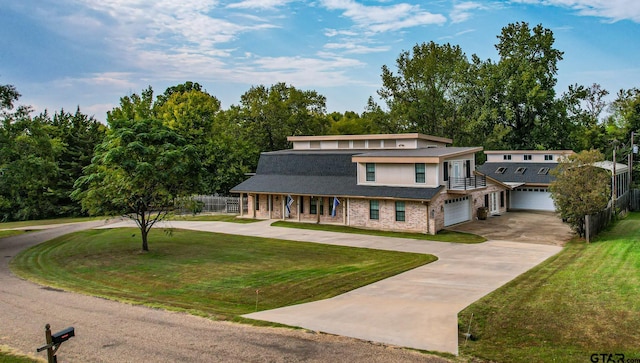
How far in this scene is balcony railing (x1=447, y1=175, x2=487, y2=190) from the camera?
33656 mm

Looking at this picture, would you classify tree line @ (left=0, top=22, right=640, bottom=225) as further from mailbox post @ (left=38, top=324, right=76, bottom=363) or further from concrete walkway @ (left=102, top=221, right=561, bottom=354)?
mailbox post @ (left=38, top=324, right=76, bottom=363)

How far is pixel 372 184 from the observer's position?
117ft

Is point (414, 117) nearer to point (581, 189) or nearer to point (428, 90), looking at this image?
point (428, 90)

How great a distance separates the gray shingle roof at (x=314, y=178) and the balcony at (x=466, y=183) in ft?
5.22

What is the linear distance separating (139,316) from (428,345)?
796 centimetres

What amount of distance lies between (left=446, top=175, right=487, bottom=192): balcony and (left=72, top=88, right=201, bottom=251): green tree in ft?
53.4

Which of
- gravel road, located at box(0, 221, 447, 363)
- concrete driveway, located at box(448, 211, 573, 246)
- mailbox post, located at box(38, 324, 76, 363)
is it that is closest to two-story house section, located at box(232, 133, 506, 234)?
concrete driveway, located at box(448, 211, 573, 246)

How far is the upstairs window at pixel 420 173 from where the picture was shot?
33156 millimetres

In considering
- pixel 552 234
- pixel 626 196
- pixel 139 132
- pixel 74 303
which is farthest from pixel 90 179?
pixel 626 196

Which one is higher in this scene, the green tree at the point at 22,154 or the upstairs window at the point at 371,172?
the green tree at the point at 22,154

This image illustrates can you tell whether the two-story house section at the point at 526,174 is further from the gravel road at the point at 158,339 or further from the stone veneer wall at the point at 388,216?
the gravel road at the point at 158,339

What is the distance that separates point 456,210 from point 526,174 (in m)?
11.8

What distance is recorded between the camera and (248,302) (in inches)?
647

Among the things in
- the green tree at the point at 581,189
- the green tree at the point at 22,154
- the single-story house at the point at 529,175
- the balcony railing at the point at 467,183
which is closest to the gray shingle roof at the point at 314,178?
the balcony railing at the point at 467,183
